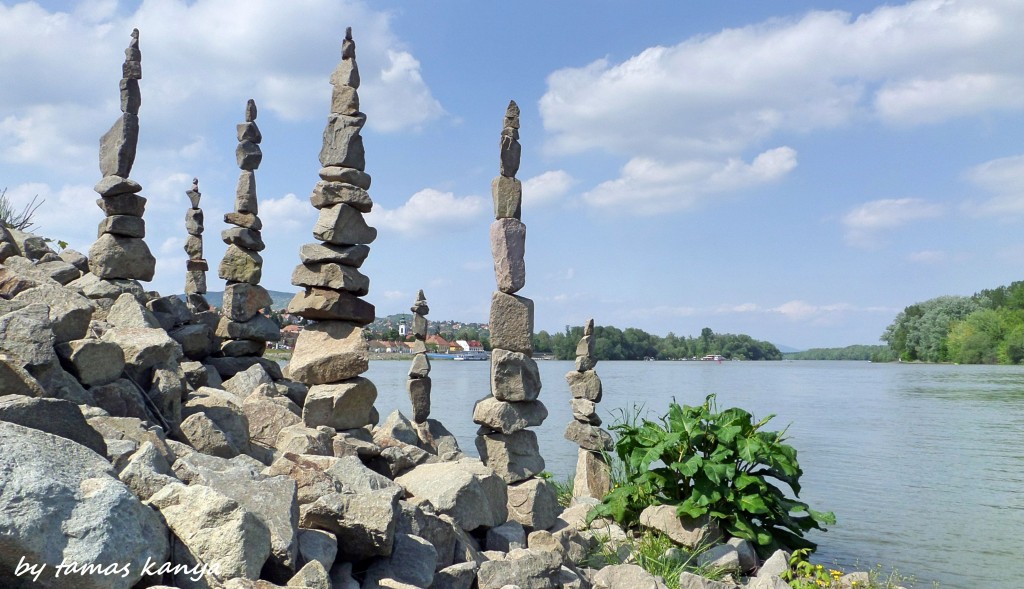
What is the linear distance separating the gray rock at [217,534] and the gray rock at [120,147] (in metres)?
8.31

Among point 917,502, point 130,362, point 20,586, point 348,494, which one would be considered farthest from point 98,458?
point 917,502

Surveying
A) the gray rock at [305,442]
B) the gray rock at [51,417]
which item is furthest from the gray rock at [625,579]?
the gray rock at [51,417]

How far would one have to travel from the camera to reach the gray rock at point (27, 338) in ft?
15.6

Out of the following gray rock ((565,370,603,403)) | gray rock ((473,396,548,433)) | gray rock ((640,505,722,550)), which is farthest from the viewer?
gray rock ((565,370,603,403))

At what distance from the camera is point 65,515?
3.08m

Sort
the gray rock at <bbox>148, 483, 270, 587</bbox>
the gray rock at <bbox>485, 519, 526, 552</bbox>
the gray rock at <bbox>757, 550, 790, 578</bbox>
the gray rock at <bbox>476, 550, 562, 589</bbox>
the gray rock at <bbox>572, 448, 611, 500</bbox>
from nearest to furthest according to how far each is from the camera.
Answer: the gray rock at <bbox>148, 483, 270, 587</bbox>, the gray rock at <bbox>476, 550, 562, 589</bbox>, the gray rock at <bbox>485, 519, 526, 552</bbox>, the gray rock at <bbox>757, 550, 790, 578</bbox>, the gray rock at <bbox>572, 448, 611, 500</bbox>

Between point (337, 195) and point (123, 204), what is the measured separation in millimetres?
3807

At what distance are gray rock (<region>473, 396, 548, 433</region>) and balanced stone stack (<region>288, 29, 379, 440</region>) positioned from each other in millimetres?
1196

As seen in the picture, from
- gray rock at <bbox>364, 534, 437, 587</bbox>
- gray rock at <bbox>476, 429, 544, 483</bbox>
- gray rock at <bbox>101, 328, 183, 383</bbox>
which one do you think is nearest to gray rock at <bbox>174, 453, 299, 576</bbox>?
gray rock at <bbox>364, 534, 437, 587</bbox>

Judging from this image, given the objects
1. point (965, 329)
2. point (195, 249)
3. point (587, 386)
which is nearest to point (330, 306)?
point (587, 386)

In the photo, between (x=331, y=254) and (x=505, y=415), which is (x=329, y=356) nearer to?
(x=331, y=254)

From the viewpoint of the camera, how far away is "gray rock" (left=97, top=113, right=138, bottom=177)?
34.4 feet

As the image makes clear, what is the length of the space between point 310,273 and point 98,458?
204 inches

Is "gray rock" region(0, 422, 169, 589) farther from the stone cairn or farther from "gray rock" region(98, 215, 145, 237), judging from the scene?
"gray rock" region(98, 215, 145, 237)
